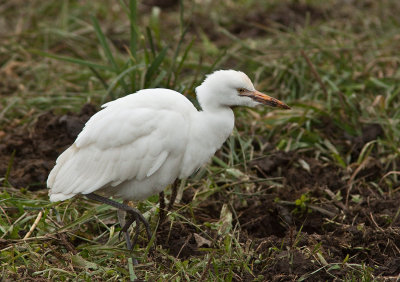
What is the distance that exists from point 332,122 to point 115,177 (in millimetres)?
2658

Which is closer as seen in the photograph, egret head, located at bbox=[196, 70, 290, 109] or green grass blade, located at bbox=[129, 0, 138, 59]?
egret head, located at bbox=[196, 70, 290, 109]

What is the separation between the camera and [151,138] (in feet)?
12.9

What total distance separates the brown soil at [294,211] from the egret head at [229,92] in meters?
0.82

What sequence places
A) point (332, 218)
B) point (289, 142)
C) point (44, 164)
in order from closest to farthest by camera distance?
point (332, 218) < point (44, 164) < point (289, 142)

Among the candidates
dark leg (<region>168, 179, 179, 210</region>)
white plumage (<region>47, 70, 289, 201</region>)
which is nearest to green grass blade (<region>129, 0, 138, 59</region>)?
white plumage (<region>47, 70, 289, 201</region>)

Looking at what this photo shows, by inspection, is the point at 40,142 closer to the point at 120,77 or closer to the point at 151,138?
the point at 120,77

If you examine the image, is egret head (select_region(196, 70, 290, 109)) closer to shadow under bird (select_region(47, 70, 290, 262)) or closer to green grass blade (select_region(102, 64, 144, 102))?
shadow under bird (select_region(47, 70, 290, 262))

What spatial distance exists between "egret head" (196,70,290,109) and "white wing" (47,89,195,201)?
0.15 metres

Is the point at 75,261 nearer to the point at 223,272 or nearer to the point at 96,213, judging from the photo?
the point at 96,213

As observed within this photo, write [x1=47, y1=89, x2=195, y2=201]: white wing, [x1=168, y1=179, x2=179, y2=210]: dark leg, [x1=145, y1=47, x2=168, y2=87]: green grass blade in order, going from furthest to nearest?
1. [x1=145, y1=47, x2=168, y2=87]: green grass blade
2. [x1=168, y1=179, x2=179, y2=210]: dark leg
3. [x1=47, y1=89, x2=195, y2=201]: white wing

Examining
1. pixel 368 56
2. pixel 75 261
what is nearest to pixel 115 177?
pixel 75 261

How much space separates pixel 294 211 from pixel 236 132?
38.7 inches

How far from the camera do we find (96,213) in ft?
14.6

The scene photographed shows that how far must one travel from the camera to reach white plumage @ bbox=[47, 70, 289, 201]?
393 centimetres
